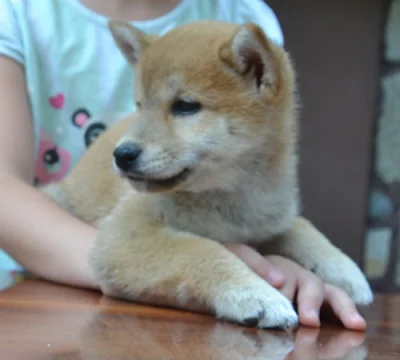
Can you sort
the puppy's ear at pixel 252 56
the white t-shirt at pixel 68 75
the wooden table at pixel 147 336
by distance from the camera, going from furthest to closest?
the white t-shirt at pixel 68 75 → the puppy's ear at pixel 252 56 → the wooden table at pixel 147 336

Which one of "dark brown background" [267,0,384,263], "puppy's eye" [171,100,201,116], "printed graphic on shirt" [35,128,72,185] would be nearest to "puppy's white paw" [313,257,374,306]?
"puppy's eye" [171,100,201,116]

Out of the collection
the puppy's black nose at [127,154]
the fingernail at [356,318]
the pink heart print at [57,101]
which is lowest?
the fingernail at [356,318]

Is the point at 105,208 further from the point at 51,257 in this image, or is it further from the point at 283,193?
the point at 283,193

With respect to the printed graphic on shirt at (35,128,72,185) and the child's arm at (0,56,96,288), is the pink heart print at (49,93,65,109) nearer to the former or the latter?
the printed graphic on shirt at (35,128,72,185)

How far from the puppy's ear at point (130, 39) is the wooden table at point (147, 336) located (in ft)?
1.52

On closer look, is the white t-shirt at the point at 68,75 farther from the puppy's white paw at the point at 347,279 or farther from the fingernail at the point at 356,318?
the fingernail at the point at 356,318

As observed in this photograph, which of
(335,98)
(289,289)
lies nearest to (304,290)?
(289,289)

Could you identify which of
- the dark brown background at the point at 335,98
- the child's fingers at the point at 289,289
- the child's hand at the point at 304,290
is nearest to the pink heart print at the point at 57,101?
the child's hand at the point at 304,290

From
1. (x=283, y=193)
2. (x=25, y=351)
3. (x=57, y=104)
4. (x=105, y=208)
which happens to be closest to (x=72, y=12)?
(x=57, y=104)

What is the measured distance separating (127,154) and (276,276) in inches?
11.6

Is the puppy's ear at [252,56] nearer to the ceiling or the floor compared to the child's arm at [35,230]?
nearer to the ceiling

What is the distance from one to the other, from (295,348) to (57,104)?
1.08 metres

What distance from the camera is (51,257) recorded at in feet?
4.27

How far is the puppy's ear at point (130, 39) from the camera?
1.27 meters
